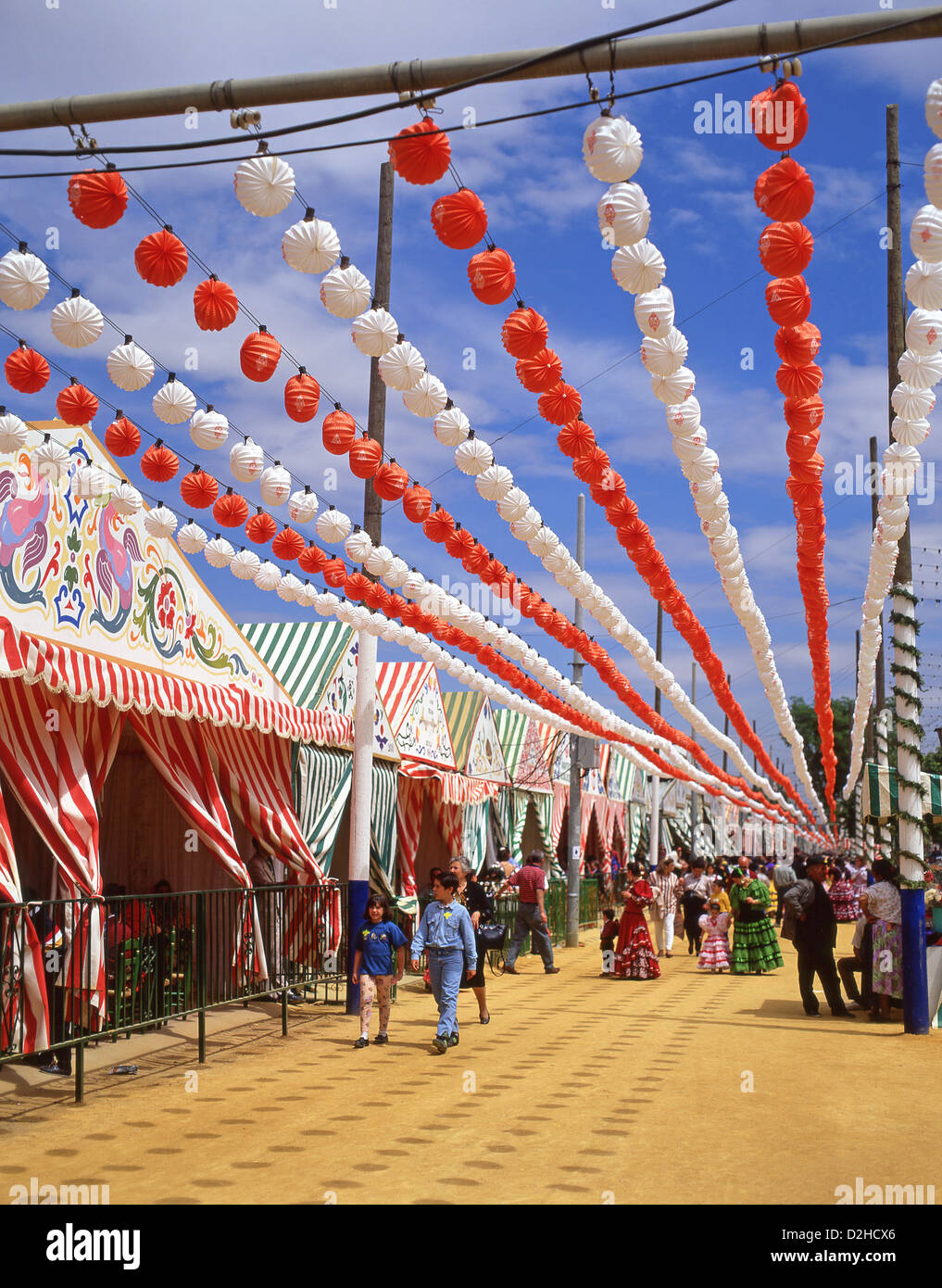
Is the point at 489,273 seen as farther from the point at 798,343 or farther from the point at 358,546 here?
the point at 358,546

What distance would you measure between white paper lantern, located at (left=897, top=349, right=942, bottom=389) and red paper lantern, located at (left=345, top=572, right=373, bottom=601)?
6074 mm

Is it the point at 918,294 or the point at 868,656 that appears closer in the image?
the point at 918,294

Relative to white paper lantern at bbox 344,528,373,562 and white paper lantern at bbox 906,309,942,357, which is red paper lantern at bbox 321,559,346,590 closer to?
white paper lantern at bbox 344,528,373,562

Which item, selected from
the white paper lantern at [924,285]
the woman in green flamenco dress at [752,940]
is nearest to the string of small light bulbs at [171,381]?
the white paper lantern at [924,285]

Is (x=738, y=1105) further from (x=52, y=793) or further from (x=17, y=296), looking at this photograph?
(x=17, y=296)

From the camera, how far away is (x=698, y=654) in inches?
568

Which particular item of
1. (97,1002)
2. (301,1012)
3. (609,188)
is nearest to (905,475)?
(609,188)

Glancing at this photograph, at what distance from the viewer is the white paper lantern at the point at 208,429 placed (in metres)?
9.02

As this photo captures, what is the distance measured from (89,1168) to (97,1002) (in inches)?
108

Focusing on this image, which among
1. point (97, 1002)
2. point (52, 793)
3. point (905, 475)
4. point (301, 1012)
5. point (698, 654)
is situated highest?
point (905, 475)

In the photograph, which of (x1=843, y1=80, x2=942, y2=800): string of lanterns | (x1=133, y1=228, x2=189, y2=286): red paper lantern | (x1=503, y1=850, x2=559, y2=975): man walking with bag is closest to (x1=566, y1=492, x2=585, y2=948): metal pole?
(x1=503, y1=850, x2=559, y2=975): man walking with bag

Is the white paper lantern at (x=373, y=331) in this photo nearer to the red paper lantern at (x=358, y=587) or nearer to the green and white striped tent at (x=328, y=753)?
the red paper lantern at (x=358, y=587)

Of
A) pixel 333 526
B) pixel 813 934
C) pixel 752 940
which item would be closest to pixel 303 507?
pixel 333 526

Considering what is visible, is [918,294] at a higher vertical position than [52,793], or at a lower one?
higher
